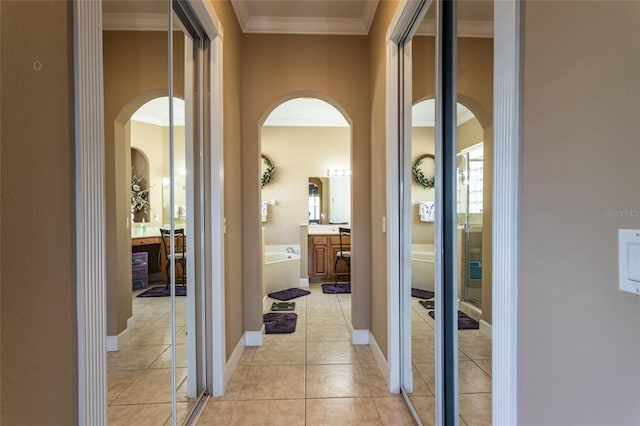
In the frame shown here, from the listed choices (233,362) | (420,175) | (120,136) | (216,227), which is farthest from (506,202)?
(233,362)

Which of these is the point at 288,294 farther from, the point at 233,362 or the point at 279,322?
the point at 233,362

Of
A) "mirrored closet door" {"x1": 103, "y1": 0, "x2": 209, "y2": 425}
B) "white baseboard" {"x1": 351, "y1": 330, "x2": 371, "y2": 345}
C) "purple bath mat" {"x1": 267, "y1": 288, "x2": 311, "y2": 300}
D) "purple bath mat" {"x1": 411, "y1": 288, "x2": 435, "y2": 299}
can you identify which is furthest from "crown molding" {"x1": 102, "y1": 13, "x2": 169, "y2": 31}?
"purple bath mat" {"x1": 267, "y1": 288, "x2": 311, "y2": 300}

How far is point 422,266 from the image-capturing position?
1806 mm

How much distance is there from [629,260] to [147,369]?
1762 mm

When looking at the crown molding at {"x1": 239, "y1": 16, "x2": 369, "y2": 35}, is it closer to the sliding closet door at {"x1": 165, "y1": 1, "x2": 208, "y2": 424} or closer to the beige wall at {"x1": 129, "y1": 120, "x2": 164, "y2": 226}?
the sliding closet door at {"x1": 165, "y1": 1, "x2": 208, "y2": 424}

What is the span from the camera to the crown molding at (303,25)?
9.12 feet

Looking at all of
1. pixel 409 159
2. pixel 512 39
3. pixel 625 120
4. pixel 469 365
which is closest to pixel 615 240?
pixel 625 120

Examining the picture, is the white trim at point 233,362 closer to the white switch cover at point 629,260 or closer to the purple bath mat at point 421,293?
the purple bath mat at point 421,293

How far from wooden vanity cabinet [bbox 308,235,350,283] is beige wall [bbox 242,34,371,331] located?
8.88ft

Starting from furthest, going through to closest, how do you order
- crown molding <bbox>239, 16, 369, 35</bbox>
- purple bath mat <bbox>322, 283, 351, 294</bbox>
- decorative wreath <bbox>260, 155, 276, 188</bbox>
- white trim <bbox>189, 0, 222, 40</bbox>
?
decorative wreath <bbox>260, 155, 276, 188</bbox>
purple bath mat <bbox>322, 283, 351, 294</bbox>
crown molding <bbox>239, 16, 369, 35</bbox>
white trim <bbox>189, 0, 222, 40</bbox>

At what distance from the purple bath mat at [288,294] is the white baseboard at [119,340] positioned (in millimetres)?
3336

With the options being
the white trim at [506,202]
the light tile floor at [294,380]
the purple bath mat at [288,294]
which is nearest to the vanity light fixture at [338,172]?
the purple bath mat at [288,294]

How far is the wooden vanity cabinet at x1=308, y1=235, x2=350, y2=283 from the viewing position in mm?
5582

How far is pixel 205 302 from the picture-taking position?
6.89 ft
